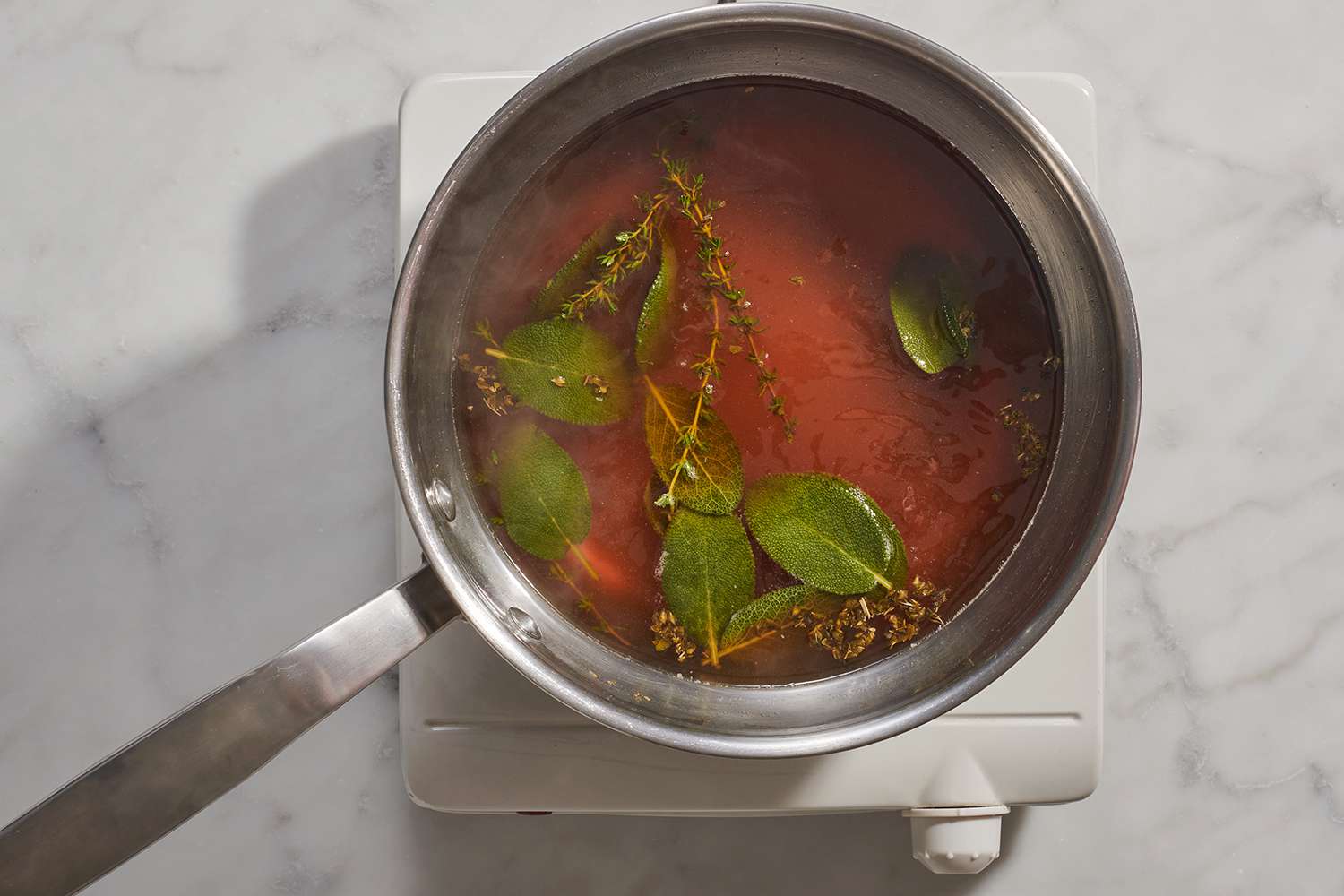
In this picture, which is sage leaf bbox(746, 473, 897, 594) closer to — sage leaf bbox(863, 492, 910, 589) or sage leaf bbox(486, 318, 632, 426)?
sage leaf bbox(863, 492, 910, 589)

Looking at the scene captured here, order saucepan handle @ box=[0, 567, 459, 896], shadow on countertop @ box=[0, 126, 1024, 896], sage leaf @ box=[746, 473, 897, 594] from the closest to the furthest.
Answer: saucepan handle @ box=[0, 567, 459, 896] → sage leaf @ box=[746, 473, 897, 594] → shadow on countertop @ box=[0, 126, 1024, 896]

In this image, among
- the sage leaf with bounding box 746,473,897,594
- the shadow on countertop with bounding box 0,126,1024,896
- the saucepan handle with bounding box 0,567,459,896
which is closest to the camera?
the saucepan handle with bounding box 0,567,459,896

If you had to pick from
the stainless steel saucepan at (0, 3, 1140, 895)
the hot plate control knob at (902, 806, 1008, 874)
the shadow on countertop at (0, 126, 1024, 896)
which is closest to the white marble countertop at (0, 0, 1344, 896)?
the shadow on countertop at (0, 126, 1024, 896)

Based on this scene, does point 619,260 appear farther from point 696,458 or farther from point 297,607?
point 297,607

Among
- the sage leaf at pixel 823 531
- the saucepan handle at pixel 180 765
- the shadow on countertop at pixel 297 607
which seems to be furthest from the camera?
the shadow on countertop at pixel 297 607

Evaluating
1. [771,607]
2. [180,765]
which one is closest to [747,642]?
[771,607]

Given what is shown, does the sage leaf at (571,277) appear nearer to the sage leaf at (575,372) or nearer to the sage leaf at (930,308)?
the sage leaf at (575,372)

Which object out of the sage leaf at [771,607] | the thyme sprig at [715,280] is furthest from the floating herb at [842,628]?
the thyme sprig at [715,280]
